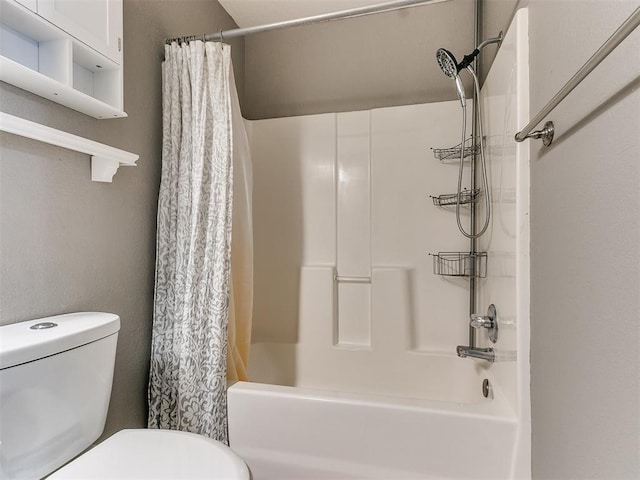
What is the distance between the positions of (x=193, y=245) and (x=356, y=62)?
1.52m

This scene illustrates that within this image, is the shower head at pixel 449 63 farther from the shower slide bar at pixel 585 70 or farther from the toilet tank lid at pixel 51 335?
the toilet tank lid at pixel 51 335

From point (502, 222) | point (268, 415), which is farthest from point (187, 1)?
point (268, 415)

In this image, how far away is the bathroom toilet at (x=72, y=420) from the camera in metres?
0.82

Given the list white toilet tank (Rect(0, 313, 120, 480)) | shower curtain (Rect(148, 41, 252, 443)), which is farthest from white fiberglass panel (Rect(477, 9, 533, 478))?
white toilet tank (Rect(0, 313, 120, 480))

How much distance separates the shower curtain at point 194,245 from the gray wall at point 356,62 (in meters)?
0.87

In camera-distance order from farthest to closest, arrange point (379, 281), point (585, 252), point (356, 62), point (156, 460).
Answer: point (356, 62)
point (379, 281)
point (156, 460)
point (585, 252)

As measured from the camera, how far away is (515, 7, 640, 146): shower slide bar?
554mm

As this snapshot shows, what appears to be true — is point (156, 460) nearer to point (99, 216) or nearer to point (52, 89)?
point (99, 216)

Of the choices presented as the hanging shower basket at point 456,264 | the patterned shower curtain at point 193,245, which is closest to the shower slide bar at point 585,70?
the hanging shower basket at point 456,264

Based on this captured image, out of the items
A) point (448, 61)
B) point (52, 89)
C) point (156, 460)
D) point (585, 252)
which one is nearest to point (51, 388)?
point (156, 460)

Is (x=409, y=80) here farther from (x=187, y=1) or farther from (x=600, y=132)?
(x=600, y=132)

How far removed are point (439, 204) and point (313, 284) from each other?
0.83m

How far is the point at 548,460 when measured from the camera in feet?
3.28

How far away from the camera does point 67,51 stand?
1049mm
